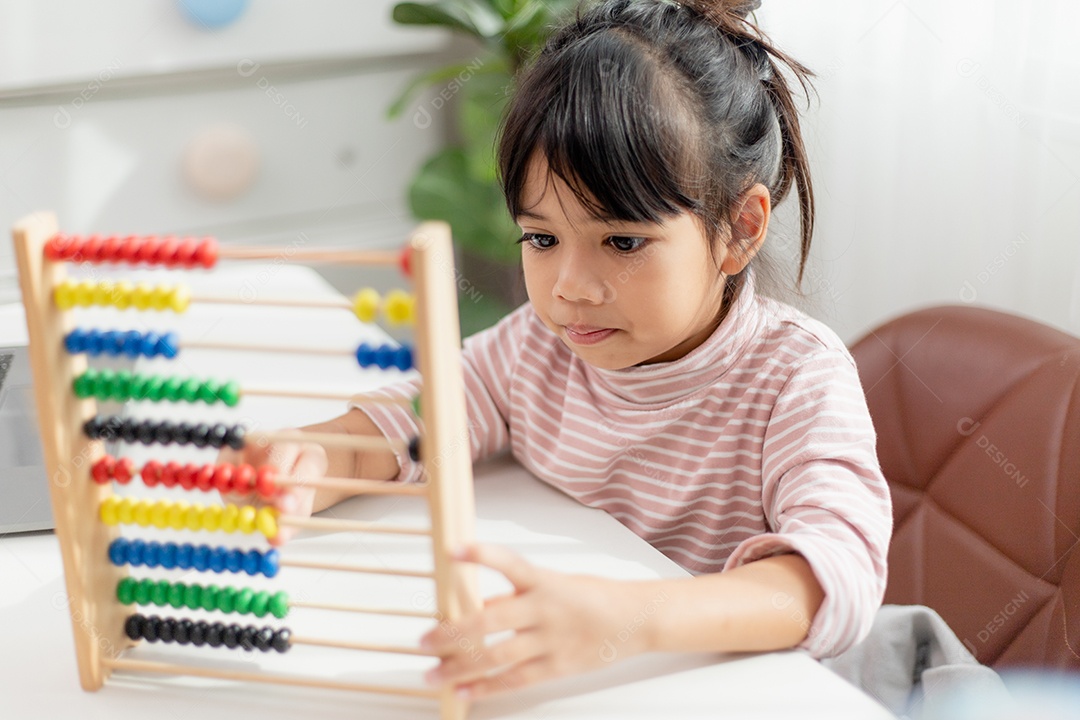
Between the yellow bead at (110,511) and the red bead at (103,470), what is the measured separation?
0.02 m

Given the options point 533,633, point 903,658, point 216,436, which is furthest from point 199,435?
point 903,658

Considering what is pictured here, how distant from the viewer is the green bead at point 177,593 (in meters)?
0.75

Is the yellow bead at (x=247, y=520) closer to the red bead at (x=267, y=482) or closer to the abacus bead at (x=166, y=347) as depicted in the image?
the red bead at (x=267, y=482)

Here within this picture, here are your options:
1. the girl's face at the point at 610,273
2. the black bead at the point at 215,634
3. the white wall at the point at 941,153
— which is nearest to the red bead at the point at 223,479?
the black bead at the point at 215,634

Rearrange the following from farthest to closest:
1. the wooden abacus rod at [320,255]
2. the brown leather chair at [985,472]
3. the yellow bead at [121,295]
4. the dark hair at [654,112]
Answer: the brown leather chair at [985,472], the dark hair at [654,112], the yellow bead at [121,295], the wooden abacus rod at [320,255]

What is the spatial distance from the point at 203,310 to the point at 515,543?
2.22 feet

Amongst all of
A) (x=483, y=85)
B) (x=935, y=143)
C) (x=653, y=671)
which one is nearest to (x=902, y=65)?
(x=935, y=143)

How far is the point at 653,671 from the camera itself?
2.40 ft

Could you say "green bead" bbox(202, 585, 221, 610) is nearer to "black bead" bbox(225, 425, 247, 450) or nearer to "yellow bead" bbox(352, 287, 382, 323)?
"black bead" bbox(225, 425, 247, 450)

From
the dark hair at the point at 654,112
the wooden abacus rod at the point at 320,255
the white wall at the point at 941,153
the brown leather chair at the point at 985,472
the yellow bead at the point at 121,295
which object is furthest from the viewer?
the white wall at the point at 941,153

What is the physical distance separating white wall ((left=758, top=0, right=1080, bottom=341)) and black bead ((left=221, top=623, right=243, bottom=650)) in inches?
35.1

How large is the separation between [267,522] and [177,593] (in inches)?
3.5

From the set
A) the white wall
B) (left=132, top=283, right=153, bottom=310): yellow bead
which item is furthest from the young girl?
the white wall

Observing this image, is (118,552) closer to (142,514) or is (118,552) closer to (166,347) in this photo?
(142,514)
